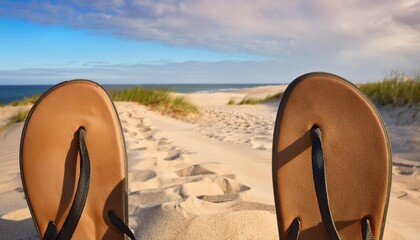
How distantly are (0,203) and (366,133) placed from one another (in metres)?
1.88

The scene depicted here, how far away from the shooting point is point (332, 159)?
61.2 inches

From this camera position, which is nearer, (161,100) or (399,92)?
(399,92)

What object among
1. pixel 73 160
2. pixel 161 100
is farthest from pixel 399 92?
pixel 73 160

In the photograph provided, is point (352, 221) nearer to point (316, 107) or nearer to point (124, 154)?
point (316, 107)

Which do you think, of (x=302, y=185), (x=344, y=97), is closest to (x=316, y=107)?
(x=344, y=97)

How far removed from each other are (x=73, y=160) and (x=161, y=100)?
7249 mm

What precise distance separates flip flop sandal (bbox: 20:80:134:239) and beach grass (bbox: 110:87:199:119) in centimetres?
658

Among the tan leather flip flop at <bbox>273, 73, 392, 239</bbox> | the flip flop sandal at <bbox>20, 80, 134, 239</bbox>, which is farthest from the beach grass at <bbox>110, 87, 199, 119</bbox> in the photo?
the tan leather flip flop at <bbox>273, 73, 392, 239</bbox>

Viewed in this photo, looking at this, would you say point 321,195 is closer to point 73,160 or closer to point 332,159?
point 332,159

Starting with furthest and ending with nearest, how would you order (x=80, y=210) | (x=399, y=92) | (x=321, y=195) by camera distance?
(x=399, y=92), (x=80, y=210), (x=321, y=195)

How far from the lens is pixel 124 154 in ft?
5.55

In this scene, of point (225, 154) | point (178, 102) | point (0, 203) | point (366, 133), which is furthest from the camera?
point (178, 102)

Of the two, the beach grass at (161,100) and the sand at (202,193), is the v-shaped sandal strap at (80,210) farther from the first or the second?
the beach grass at (161,100)

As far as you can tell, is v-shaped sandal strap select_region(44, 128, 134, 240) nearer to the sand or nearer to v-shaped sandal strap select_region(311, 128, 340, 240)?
the sand
